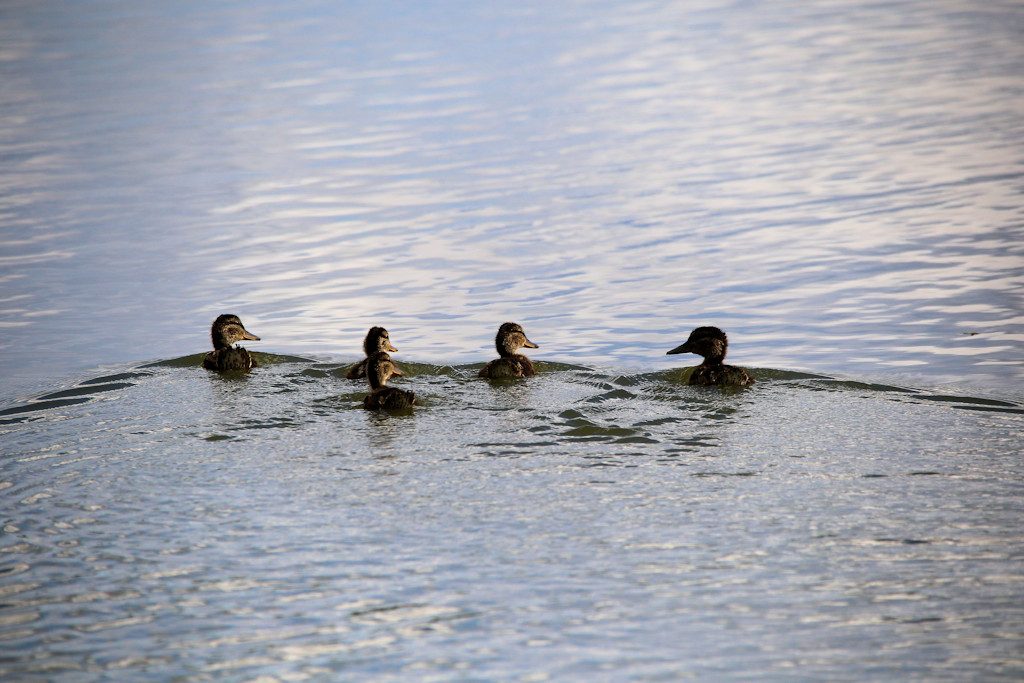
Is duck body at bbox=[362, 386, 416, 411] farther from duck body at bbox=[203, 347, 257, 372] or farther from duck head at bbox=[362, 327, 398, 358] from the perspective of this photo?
duck body at bbox=[203, 347, 257, 372]

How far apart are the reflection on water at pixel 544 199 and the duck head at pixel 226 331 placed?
85cm

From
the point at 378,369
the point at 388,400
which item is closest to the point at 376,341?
the point at 378,369

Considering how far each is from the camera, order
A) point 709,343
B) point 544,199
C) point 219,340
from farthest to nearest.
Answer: point 544,199
point 219,340
point 709,343

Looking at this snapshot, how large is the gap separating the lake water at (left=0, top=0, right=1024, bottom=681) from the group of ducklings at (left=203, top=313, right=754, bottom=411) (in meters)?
0.17

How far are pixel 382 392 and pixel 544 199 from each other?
6392 millimetres

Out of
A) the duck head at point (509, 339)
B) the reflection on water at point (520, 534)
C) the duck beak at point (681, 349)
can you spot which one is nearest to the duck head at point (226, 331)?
the reflection on water at point (520, 534)

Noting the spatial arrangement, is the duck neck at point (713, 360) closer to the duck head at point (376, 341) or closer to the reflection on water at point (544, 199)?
the reflection on water at point (544, 199)

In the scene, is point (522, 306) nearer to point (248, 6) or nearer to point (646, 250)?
point (646, 250)

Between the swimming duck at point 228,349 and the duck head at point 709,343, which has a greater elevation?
the swimming duck at point 228,349

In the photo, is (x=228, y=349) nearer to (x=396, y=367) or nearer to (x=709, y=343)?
(x=396, y=367)

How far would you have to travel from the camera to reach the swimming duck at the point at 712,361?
766 cm

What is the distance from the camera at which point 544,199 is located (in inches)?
532

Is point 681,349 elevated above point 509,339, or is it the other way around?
point 509,339

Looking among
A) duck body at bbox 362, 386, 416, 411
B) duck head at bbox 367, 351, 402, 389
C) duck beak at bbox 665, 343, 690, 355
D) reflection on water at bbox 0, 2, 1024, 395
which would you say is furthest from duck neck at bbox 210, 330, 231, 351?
duck beak at bbox 665, 343, 690, 355
